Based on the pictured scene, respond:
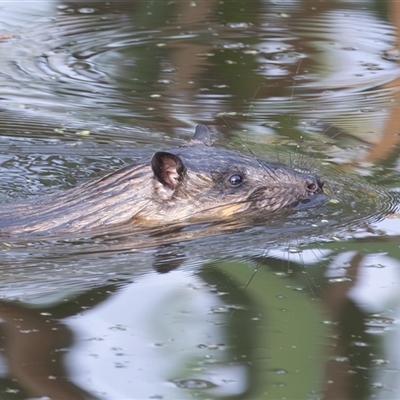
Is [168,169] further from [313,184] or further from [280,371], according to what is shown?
[280,371]

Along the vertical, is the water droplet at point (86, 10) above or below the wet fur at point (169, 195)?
above

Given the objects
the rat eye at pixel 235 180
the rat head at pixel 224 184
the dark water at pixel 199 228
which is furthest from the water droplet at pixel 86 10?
the rat eye at pixel 235 180

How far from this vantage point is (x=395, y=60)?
35.2ft

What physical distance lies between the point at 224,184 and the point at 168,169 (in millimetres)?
450

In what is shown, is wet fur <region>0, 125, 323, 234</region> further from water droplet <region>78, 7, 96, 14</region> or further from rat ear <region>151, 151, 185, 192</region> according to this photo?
water droplet <region>78, 7, 96, 14</region>

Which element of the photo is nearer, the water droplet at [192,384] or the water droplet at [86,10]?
the water droplet at [192,384]

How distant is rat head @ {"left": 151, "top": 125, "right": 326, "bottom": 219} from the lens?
6867mm

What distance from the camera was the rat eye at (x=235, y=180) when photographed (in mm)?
7012

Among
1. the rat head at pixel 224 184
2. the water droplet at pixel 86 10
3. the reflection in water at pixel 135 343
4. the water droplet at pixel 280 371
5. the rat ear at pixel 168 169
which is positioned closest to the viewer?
the reflection in water at pixel 135 343

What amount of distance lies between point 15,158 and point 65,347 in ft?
11.5

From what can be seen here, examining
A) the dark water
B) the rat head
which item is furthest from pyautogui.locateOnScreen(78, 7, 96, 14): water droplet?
the rat head

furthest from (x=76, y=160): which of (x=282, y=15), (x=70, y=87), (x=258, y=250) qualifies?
(x=282, y=15)

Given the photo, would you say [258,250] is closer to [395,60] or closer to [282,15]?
[395,60]

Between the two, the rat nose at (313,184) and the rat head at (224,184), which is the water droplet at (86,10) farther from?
the rat nose at (313,184)
